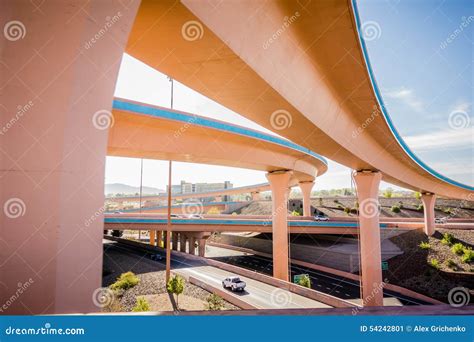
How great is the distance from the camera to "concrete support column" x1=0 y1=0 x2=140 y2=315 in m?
3.11

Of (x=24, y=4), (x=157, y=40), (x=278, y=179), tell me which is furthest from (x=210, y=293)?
(x=24, y=4)

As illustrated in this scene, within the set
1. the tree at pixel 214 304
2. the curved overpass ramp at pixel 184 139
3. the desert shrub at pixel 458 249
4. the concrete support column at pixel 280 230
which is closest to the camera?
the curved overpass ramp at pixel 184 139

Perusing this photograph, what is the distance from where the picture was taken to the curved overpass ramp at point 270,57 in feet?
15.7

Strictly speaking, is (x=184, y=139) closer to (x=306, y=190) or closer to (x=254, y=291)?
(x=254, y=291)

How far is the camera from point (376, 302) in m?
20.1

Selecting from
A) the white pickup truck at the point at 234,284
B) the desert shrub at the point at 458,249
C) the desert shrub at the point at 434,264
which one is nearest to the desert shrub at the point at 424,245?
the desert shrub at the point at 458,249

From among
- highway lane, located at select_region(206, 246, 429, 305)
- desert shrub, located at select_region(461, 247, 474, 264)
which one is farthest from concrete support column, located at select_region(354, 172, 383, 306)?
desert shrub, located at select_region(461, 247, 474, 264)

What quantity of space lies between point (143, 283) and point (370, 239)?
16984mm

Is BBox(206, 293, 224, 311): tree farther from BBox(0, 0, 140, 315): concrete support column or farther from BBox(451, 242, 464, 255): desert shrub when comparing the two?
BBox(451, 242, 464, 255): desert shrub

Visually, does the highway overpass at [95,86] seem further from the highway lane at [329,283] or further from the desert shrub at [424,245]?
the desert shrub at [424,245]

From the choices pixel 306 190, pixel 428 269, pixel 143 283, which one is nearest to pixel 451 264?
pixel 428 269

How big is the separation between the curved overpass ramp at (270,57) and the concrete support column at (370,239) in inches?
494

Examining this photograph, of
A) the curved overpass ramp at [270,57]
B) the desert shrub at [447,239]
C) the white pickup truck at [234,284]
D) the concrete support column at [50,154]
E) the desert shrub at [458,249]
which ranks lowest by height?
the white pickup truck at [234,284]

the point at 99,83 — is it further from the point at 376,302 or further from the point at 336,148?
the point at 376,302
